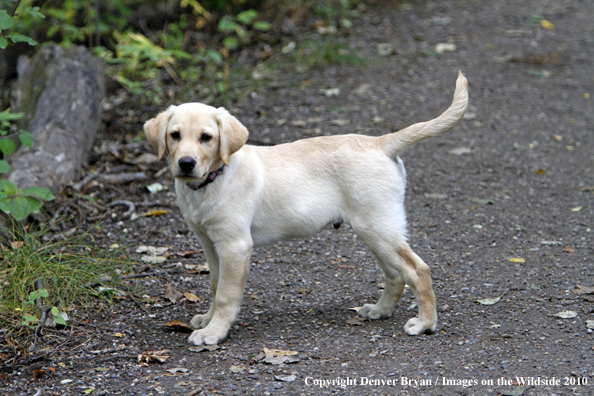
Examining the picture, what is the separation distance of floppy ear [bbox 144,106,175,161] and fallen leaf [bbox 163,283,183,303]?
3.63ft

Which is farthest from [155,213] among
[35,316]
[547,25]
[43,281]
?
[547,25]

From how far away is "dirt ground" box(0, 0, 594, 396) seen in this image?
3078 mm

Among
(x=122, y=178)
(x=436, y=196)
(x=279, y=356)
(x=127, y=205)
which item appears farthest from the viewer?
(x=122, y=178)

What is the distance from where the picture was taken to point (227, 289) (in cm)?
346

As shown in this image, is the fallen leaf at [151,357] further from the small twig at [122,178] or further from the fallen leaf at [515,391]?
the small twig at [122,178]

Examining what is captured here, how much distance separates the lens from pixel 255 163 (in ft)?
11.8

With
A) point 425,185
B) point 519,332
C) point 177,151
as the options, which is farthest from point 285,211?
point 425,185

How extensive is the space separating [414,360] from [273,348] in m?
0.78

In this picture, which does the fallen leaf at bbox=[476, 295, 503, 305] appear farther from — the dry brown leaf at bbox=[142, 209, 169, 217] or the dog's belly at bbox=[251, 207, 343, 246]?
the dry brown leaf at bbox=[142, 209, 169, 217]

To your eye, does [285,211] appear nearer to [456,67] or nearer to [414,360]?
[414,360]

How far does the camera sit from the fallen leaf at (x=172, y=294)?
4035 mm

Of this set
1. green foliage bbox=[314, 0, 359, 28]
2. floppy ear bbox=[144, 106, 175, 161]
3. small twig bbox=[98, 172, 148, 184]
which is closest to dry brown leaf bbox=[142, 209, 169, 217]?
small twig bbox=[98, 172, 148, 184]

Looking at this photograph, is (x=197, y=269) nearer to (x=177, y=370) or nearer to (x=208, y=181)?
(x=208, y=181)

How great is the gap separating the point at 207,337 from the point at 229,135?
1168 mm
